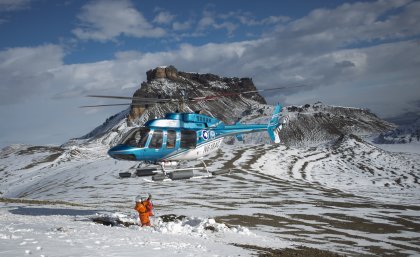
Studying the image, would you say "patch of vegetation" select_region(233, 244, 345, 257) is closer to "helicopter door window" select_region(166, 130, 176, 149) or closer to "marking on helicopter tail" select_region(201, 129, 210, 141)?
"helicopter door window" select_region(166, 130, 176, 149)

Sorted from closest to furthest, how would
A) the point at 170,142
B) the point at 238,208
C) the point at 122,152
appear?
the point at 122,152 < the point at 170,142 < the point at 238,208

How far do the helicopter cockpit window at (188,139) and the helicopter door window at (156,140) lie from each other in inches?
63.8

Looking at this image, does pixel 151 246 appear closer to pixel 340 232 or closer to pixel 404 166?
pixel 340 232

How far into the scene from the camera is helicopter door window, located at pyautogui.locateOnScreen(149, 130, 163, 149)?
21734 mm

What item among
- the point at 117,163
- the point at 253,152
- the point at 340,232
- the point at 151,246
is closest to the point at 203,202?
the point at 340,232

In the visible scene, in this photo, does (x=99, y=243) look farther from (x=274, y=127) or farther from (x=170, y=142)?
(x=274, y=127)

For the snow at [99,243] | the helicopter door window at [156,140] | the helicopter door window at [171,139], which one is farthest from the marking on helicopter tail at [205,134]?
the snow at [99,243]

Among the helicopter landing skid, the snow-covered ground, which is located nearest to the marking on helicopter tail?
the helicopter landing skid

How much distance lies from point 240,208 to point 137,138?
16.6 metres

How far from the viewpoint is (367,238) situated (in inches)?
966

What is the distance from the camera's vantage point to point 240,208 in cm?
3459

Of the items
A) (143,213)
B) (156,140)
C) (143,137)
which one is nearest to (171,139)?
(156,140)

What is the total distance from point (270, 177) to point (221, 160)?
59.6 feet

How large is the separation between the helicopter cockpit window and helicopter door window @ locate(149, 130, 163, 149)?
162 cm
